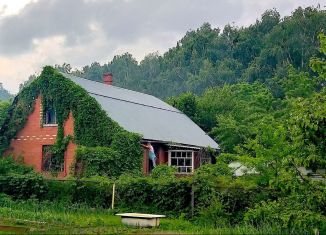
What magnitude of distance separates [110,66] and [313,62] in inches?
4497

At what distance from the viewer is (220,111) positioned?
4822cm

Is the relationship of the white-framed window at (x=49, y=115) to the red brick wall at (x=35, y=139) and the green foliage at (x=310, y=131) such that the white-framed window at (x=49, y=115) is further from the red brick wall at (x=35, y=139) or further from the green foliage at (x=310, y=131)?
the green foliage at (x=310, y=131)

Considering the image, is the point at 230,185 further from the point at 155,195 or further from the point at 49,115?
the point at 49,115

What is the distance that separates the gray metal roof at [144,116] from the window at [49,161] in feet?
14.7

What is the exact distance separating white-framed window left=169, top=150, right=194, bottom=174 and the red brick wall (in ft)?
23.4

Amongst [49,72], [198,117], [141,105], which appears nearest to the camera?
[49,72]

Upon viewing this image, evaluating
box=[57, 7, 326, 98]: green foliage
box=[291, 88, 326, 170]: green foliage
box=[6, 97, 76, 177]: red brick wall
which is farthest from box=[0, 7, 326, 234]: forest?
box=[57, 7, 326, 98]: green foliage

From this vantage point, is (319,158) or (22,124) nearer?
(319,158)

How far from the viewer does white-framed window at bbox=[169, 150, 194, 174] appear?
34.6 metres

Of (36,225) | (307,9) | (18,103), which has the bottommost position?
(36,225)

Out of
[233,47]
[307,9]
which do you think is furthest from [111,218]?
[233,47]

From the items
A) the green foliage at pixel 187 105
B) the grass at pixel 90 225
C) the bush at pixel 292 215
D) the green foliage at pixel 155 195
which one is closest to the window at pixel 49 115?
the green foliage at pixel 155 195

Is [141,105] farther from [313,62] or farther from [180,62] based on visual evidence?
[180,62]

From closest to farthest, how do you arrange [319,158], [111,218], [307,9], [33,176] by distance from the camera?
[319,158]
[111,218]
[33,176]
[307,9]
